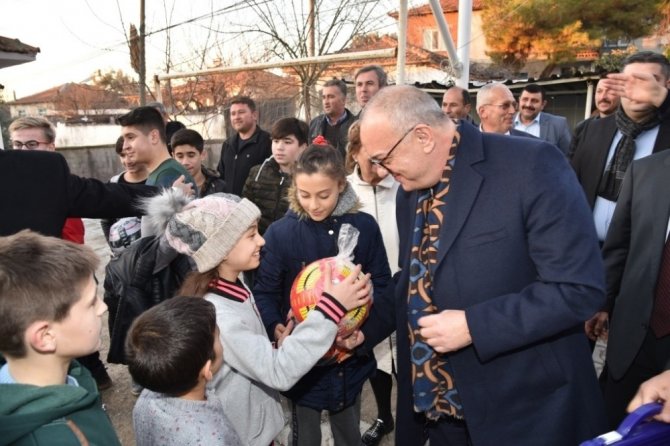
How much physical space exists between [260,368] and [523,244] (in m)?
1.16

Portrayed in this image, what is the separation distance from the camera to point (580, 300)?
1.64 m

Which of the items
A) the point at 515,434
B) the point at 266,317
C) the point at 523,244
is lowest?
the point at 515,434

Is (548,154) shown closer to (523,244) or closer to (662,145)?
(523,244)

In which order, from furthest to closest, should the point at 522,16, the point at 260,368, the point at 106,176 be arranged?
→ 1. the point at 522,16
2. the point at 106,176
3. the point at 260,368

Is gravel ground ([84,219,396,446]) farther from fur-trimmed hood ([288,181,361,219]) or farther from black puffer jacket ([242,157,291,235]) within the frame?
fur-trimmed hood ([288,181,361,219])

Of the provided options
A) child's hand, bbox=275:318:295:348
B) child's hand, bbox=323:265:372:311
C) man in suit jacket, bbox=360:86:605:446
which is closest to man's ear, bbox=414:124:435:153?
man in suit jacket, bbox=360:86:605:446

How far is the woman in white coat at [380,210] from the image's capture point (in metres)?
3.30

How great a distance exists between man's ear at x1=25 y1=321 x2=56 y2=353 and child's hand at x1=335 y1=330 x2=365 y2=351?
1.21 m

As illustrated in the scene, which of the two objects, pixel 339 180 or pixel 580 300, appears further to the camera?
pixel 339 180

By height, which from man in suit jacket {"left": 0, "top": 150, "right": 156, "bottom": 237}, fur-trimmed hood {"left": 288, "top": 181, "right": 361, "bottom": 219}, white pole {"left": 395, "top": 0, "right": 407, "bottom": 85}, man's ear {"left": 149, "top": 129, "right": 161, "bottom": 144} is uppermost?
white pole {"left": 395, "top": 0, "right": 407, "bottom": 85}

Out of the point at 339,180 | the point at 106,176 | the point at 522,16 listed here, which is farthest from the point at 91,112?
the point at 339,180

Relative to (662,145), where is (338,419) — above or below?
below

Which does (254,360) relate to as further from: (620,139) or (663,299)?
(620,139)

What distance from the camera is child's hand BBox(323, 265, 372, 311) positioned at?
1.98 m
